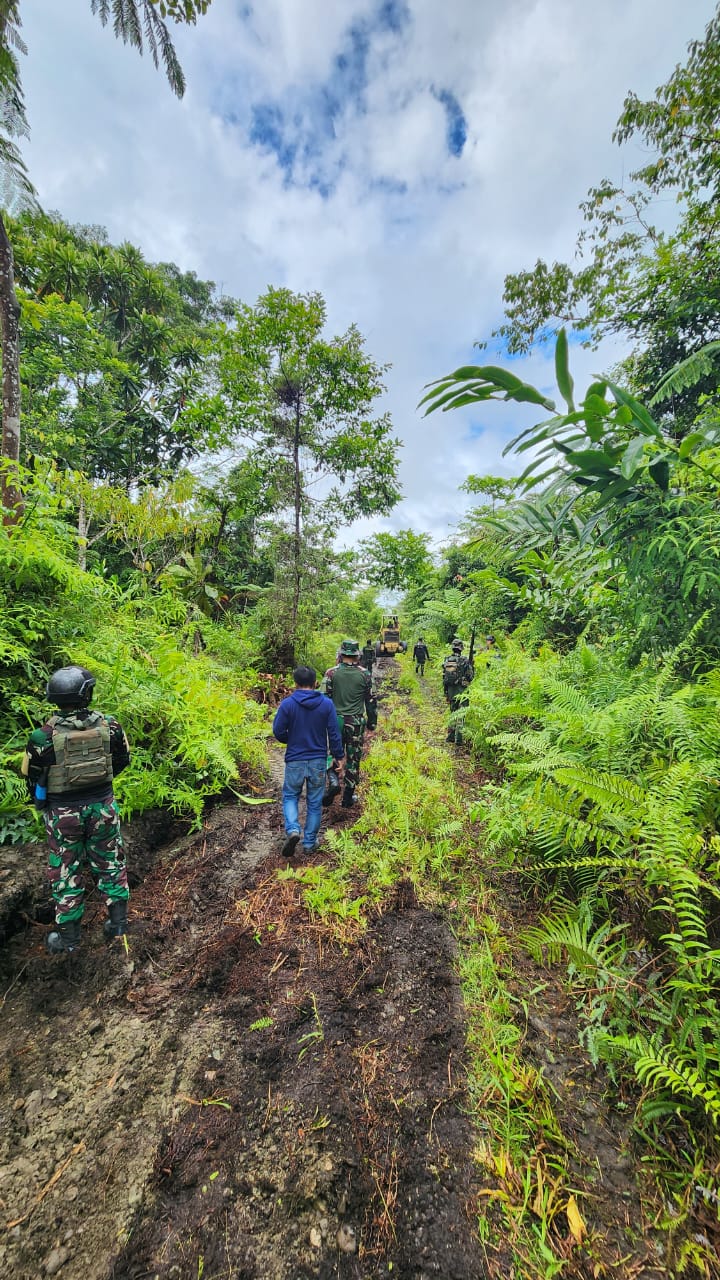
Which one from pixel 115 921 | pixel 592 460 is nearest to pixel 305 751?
pixel 115 921

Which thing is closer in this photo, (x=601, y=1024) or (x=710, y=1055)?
(x=710, y=1055)

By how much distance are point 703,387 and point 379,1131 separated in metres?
12.6

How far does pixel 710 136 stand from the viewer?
21.7 feet

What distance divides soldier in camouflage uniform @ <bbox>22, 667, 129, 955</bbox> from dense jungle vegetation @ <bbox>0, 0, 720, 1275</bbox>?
63cm

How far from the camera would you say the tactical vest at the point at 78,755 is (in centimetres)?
283

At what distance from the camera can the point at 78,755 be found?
114 inches

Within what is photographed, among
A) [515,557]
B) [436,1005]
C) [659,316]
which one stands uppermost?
[659,316]

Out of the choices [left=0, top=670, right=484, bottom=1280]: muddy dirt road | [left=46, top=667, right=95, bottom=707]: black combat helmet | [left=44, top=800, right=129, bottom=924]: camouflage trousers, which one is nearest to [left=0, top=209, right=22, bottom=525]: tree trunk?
[left=46, top=667, right=95, bottom=707]: black combat helmet

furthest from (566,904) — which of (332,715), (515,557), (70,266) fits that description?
(70,266)

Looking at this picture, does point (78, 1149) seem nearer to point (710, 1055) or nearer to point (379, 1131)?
point (379, 1131)

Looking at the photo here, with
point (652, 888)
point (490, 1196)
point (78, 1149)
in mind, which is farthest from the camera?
point (652, 888)

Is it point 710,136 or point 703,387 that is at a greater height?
point 710,136

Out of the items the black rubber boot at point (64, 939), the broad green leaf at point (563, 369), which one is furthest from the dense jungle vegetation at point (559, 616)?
the black rubber boot at point (64, 939)

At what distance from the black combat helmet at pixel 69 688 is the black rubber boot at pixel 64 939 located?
1.48 m
